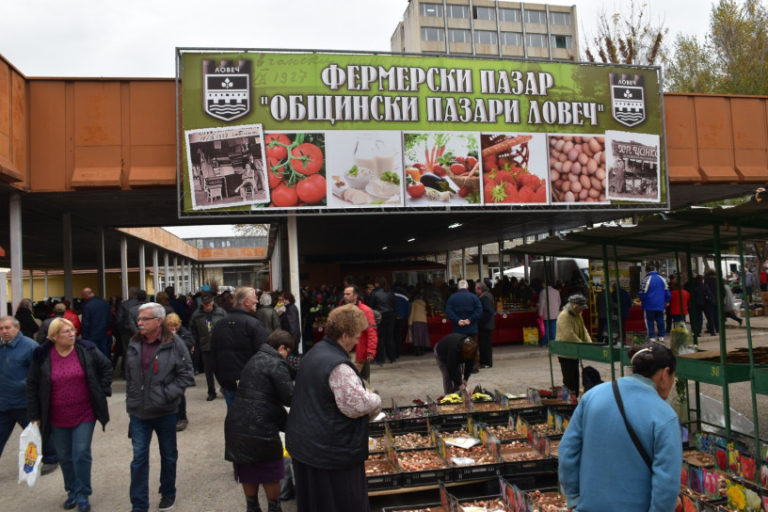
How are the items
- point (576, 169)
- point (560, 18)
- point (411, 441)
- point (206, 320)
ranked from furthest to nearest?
point (560, 18) < point (576, 169) < point (206, 320) < point (411, 441)

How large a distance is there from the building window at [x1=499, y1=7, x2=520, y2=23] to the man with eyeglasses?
7056 cm

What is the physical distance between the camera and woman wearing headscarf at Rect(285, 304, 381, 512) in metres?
3.13

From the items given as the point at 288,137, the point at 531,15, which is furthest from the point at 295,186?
the point at 531,15

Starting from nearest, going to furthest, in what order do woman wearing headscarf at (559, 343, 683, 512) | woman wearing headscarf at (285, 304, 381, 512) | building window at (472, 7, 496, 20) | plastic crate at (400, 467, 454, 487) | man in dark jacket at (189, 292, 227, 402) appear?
woman wearing headscarf at (559, 343, 683, 512) → woman wearing headscarf at (285, 304, 381, 512) → plastic crate at (400, 467, 454, 487) → man in dark jacket at (189, 292, 227, 402) → building window at (472, 7, 496, 20)

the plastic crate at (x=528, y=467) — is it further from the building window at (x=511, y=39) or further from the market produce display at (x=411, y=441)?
the building window at (x=511, y=39)

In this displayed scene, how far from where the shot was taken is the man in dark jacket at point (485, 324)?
11.3m

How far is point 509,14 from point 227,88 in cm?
6509

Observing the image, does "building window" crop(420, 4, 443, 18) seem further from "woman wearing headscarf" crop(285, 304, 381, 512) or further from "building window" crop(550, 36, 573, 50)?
"woman wearing headscarf" crop(285, 304, 381, 512)

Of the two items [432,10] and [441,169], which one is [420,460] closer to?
[441,169]

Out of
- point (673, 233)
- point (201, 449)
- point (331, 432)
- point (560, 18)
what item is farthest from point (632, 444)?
point (560, 18)

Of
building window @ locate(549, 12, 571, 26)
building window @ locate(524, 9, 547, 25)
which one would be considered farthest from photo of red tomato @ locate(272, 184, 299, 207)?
building window @ locate(549, 12, 571, 26)

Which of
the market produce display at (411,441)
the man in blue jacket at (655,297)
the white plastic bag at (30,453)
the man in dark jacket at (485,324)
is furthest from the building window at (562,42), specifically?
the white plastic bag at (30,453)

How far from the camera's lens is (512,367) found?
38.4ft

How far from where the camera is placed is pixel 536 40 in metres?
68.2
